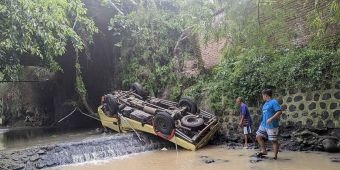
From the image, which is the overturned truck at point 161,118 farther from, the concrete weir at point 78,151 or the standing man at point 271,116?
the standing man at point 271,116

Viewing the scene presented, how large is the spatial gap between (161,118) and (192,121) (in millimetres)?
1081

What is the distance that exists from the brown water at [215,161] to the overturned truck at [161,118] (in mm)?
526

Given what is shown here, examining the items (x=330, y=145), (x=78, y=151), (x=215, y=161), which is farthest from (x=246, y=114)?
(x=78, y=151)

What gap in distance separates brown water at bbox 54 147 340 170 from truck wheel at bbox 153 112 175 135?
2.37ft

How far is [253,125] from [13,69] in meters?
8.00

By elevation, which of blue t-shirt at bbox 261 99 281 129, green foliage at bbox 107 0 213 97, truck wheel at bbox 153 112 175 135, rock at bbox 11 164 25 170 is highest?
green foliage at bbox 107 0 213 97

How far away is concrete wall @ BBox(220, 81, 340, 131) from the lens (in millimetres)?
9734

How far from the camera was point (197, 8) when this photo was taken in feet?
50.5

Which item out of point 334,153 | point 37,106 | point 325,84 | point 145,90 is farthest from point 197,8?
point 37,106

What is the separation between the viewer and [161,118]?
12.1m

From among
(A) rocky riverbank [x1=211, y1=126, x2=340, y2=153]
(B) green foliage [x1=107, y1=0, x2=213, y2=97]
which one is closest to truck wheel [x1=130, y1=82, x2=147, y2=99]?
(B) green foliage [x1=107, y1=0, x2=213, y2=97]

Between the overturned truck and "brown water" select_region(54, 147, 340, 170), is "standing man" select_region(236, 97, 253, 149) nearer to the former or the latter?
"brown water" select_region(54, 147, 340, 170)

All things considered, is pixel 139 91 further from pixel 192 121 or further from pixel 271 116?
pixel 271 116

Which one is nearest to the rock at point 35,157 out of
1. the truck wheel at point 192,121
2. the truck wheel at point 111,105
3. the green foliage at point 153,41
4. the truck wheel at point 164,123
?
the truck wheel at point 164,123
